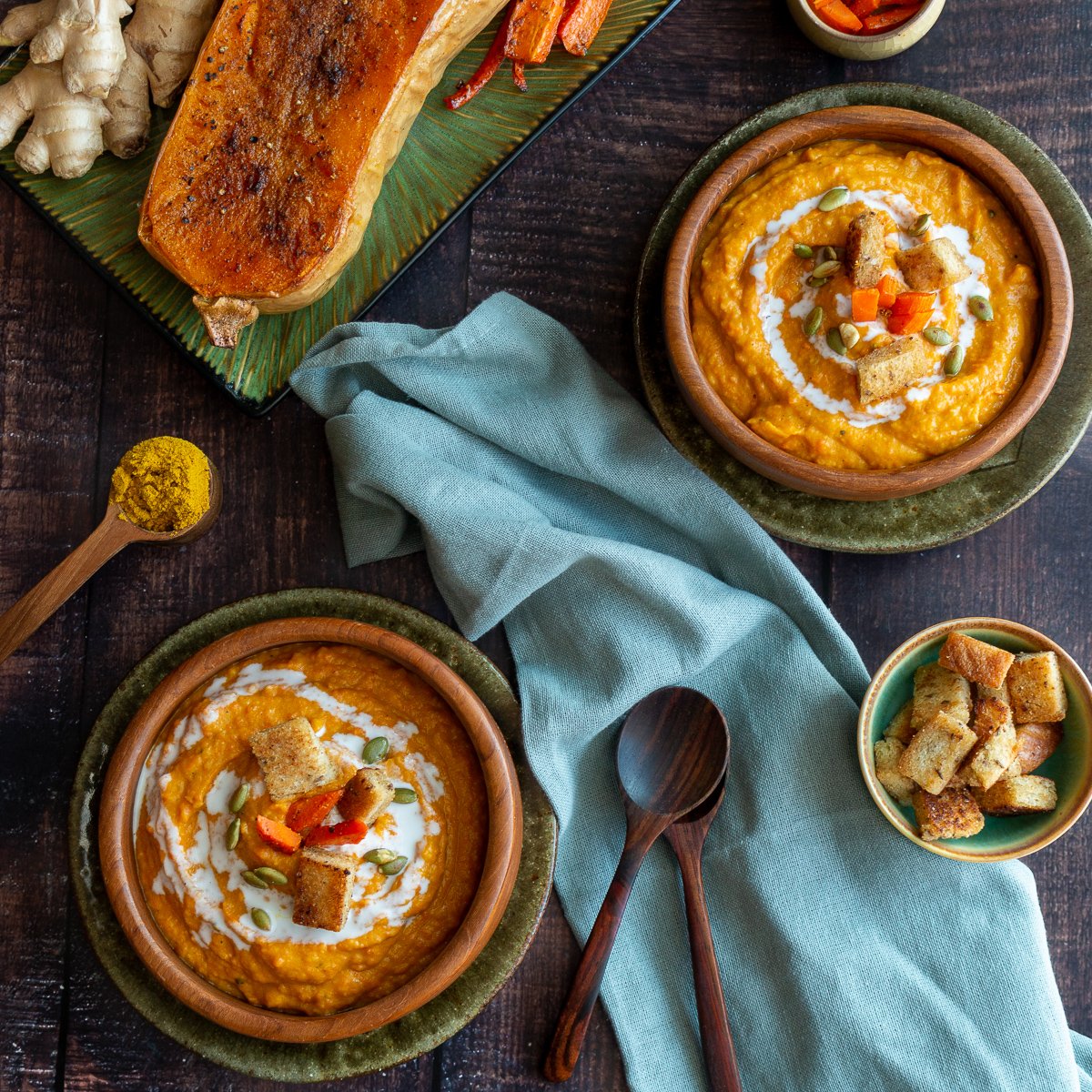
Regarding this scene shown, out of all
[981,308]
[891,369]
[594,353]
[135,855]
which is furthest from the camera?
[594,353]

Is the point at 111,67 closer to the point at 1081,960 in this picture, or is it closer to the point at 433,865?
the point at 433,865

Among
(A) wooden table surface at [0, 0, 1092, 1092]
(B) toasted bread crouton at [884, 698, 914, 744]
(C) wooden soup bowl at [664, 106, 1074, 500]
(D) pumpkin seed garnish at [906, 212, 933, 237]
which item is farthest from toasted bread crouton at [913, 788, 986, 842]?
(D) pumpkin seed garnish at [906, 212, 933, 237]

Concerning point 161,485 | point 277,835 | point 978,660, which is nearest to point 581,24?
point 161,485

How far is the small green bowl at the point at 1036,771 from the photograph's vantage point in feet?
7.08

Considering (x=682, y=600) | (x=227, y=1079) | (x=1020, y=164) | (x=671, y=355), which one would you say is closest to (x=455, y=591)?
(x=682, y=600)

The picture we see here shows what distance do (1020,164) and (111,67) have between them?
6.23 feet

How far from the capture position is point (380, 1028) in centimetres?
223

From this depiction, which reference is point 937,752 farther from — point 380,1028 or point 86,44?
point 86,44

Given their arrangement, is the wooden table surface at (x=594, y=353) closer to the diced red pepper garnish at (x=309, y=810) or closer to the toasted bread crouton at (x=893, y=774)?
the toasted bread crouton at (x=893, y=774)

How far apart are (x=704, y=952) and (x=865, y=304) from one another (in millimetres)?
1363

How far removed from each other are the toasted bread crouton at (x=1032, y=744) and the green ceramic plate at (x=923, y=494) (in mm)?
416

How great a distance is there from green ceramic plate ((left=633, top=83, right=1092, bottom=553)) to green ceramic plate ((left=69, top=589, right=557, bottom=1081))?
667mm

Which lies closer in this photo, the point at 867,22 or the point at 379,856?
the point at 379,856

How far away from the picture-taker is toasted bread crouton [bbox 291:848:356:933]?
1965mm
